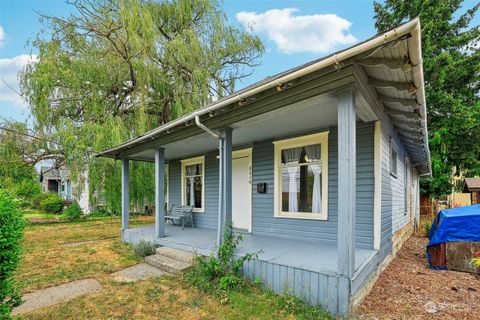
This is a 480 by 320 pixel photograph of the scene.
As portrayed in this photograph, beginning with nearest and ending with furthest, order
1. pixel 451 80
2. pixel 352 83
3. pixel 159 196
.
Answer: pixel 352 83 < pixel 159 196 < pixel 451 80

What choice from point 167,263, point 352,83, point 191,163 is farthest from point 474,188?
point 167,263

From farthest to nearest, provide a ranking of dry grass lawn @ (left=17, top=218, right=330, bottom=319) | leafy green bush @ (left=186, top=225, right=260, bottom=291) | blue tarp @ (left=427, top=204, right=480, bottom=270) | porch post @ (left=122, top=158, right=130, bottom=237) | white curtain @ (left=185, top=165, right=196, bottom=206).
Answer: white curtain @ (left=185, top=165, right=196, bottom=206), porch post @ (left=122, top=158, right=130, bottom=237), blue tarp @ (left=427, top=204, right=480, bottom=270), leafy green bush @ (left=186, top=225, right=260, bottom=291), dry grass lawn @ (left=17, top=218, right=330, bottom=319)

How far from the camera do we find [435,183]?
13773 millimetres

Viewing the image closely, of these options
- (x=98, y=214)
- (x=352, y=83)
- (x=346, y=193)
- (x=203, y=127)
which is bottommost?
(x=98, y=214)

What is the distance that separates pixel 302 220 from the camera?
511 centimetres

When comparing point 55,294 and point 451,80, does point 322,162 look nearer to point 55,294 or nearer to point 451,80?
point 55,294

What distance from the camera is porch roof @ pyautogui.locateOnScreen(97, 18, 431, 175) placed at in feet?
7.45

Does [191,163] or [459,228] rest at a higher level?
[191,163]

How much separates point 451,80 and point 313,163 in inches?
461

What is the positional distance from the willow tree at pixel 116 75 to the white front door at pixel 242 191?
4.04 metres

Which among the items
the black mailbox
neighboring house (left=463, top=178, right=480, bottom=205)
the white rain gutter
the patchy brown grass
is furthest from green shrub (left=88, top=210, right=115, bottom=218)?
neighboring house (left=463, top=178, right=480, bottom=205)

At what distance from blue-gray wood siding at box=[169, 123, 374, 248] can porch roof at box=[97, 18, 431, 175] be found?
86cm

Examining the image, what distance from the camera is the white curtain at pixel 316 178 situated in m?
4.91

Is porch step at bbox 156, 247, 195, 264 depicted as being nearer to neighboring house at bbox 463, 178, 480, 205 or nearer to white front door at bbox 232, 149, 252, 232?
white front door at bbox 232, 149, 252, 232
